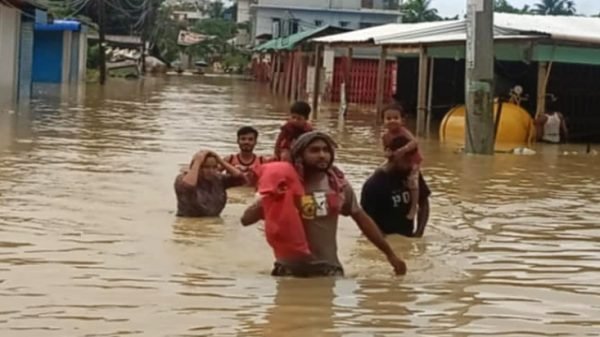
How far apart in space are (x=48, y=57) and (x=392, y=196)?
41823mm

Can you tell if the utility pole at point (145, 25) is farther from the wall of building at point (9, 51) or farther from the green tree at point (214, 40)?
the wall of building at point (9, 51)

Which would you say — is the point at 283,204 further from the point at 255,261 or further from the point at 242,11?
the point at 242,11

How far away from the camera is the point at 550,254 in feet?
32.4

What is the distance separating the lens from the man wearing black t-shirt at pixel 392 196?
10109 mm

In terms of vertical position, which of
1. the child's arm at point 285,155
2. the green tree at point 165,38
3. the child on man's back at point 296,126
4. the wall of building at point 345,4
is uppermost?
the wall of building at point 345,4

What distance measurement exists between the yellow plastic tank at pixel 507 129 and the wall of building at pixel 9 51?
12820mm

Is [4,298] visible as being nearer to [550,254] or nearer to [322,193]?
[322,193]

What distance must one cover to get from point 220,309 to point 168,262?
175cm

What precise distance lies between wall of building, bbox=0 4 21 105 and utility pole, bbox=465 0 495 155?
15.3 m

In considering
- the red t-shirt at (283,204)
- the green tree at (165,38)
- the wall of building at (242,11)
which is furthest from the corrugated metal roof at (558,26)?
the wall of building at (242,11)

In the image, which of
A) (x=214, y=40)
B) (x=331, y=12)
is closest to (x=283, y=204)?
(x=331, y=12)

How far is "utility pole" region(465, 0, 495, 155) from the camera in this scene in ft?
63.9

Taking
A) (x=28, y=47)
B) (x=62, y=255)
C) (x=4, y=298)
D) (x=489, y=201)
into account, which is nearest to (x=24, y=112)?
(x=28, y=47)

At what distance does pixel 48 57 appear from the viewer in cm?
5012
